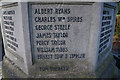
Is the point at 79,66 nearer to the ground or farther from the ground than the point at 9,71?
farther from the ground

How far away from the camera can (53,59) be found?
253cm

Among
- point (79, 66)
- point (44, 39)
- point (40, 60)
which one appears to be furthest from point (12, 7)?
point (79, 66)

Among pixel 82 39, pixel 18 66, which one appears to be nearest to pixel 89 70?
pixel 82 39

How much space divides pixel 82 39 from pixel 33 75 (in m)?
1.54

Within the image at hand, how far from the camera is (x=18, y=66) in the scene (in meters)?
2.83

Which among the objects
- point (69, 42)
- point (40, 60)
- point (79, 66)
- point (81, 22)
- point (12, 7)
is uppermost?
point (12, 7)

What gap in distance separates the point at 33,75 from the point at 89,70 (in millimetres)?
1444

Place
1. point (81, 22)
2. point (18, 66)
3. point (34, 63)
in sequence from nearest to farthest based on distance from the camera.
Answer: point (81, 22) < point (34, 63) < point (18, 66)

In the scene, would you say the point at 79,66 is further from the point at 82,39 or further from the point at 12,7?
the point at 12,7

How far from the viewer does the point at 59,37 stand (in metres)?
2.39

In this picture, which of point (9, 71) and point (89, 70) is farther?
point (9, 71)

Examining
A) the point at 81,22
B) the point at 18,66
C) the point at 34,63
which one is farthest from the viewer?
the point at 18,66

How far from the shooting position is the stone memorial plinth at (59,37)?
7.26 ft

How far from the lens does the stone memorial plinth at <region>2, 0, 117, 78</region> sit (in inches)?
87.1
